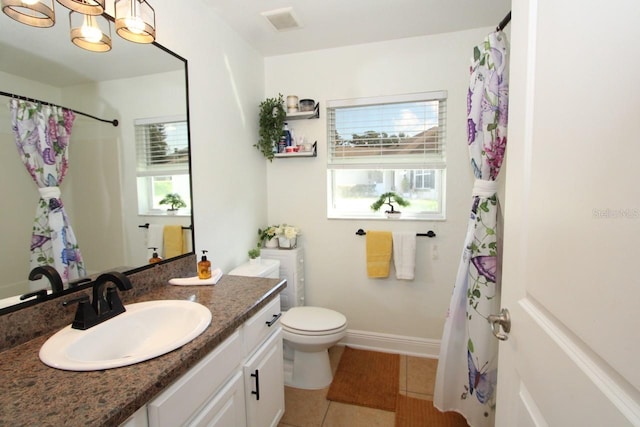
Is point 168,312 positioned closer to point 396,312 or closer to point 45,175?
point 45,175

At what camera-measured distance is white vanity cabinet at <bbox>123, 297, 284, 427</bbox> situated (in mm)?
806

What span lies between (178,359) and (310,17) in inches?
79.5

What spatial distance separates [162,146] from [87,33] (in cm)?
53

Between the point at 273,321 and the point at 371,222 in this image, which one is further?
the point at 371,222

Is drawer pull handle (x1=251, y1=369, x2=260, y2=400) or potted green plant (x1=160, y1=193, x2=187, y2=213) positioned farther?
potted green plant (x1=160, y1=193, x2=187, y2=213)

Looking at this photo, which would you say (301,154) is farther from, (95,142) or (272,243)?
(95,142)

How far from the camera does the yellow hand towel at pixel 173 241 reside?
150 cm

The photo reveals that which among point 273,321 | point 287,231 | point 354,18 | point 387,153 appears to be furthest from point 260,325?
point 354,18

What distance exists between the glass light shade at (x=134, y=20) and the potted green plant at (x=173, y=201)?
713 millimetres

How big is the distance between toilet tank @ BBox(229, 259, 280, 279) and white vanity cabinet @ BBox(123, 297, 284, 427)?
0.55 meters

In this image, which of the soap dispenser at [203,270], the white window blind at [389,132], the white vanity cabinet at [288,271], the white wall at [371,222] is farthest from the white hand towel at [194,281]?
the white window blind at [389,132]

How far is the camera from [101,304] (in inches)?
40.9

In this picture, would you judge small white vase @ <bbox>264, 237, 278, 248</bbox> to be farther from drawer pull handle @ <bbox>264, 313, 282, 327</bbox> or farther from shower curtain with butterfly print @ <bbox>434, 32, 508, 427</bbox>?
shower curtain with butterfly print @ <bbox>434, 32, 508, 427</bbox>

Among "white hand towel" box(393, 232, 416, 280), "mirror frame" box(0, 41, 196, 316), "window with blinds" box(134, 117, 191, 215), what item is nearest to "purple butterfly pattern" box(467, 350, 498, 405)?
"white hand towel" box(393, 232, 416, 280)
